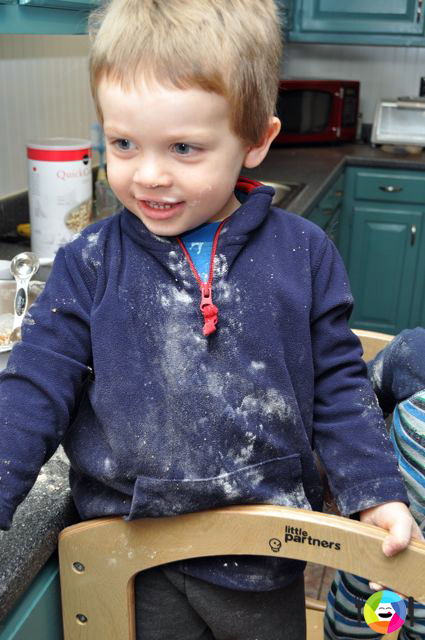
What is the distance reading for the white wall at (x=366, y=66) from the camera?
11.9 feet

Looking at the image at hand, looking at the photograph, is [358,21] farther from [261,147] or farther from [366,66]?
[261,147]

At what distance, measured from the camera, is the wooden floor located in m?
1.85

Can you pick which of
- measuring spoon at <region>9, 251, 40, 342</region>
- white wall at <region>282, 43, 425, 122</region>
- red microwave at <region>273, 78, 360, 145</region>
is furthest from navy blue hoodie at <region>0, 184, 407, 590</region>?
white wall at <region>282, 43, 425, 122</region>

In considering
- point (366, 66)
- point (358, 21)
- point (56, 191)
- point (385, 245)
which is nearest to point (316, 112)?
point (358, 21)

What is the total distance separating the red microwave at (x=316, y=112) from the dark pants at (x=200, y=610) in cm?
275

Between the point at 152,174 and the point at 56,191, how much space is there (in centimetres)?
90

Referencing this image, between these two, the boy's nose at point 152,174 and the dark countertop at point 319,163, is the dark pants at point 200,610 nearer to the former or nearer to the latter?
the boy's nose at point 152,174

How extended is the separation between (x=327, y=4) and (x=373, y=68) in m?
0.60

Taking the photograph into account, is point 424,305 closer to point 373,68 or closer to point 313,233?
point 373,68

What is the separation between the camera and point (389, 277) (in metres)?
3.25

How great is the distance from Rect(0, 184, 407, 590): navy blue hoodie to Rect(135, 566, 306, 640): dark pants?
0.03 m

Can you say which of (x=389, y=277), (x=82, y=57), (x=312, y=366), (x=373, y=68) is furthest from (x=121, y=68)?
(x=373, y=68)

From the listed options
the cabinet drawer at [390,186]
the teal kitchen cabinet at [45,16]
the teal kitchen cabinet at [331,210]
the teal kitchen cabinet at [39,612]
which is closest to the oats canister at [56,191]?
the teal kitchen cabinet at [45,16]

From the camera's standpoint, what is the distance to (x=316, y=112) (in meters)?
3.39
